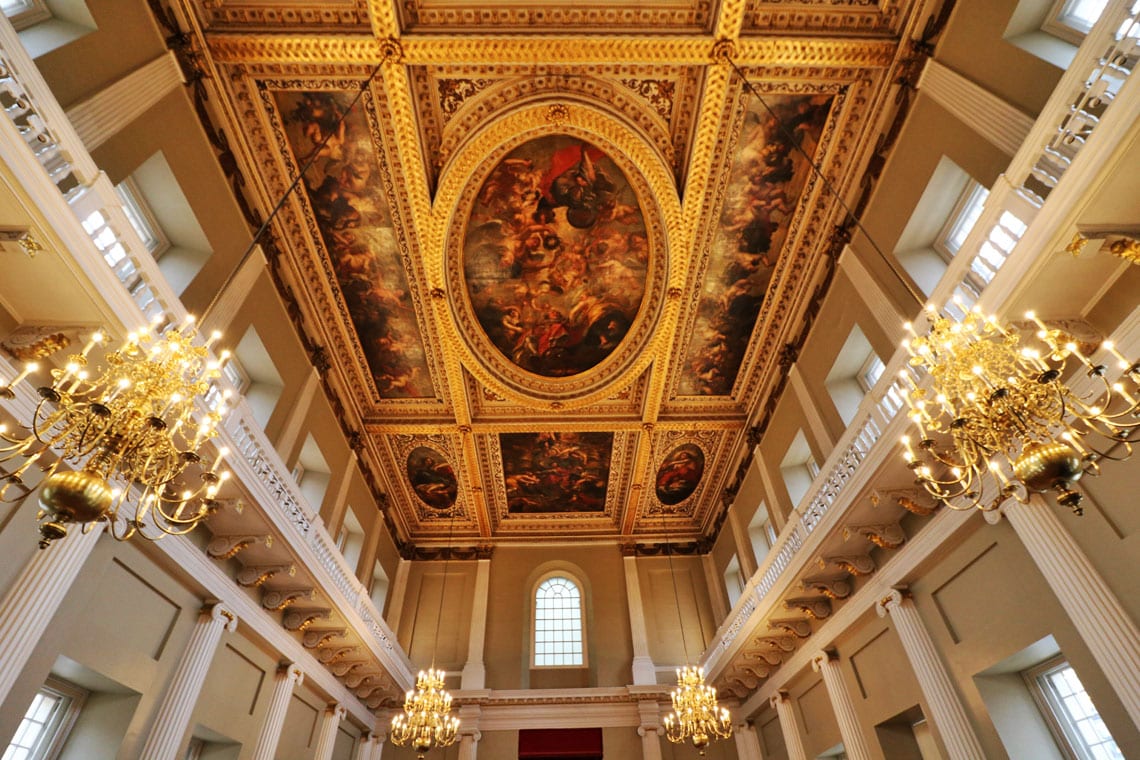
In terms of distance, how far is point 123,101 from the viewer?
5.69 m

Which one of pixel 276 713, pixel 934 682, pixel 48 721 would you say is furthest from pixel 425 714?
pixel 934 682

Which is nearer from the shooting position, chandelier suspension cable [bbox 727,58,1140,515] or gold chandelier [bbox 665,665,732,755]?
chandelier suspension cable [bbox 727,58,1140,515]

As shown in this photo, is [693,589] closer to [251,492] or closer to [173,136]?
[251,492]

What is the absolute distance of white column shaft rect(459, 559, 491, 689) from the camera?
13.4 m

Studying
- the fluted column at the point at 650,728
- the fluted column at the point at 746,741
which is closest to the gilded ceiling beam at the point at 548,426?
the fluted column at the point at 650,728

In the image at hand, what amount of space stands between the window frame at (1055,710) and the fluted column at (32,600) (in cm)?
959

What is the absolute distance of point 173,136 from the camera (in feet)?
21.8

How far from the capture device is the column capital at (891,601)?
7535 millimetres

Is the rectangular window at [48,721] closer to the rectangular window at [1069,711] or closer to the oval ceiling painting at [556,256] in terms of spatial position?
the oval ceiling painting at [556,256]

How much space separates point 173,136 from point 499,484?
10.1 meters

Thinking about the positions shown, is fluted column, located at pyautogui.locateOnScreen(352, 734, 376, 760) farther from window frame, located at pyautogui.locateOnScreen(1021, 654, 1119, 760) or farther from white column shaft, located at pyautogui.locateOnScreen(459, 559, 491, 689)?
window frame, located at pyautogui.locateOnScreen(1021, 654, 1119, 760)

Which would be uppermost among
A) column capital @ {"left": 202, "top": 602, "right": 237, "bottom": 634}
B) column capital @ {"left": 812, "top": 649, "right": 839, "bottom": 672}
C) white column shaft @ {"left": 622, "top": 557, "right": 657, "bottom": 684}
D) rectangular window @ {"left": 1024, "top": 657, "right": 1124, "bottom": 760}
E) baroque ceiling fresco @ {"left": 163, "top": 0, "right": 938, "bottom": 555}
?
baroque ceiling fresco @ {"left": 163, "top": 0, "right": 938, "bottom": 555}

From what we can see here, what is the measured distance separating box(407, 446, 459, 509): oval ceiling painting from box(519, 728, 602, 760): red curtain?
5.70m

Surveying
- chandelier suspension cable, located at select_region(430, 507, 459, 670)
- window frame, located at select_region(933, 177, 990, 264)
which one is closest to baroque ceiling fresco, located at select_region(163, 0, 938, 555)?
window frame, located at select_region(933, 177, 990, 264)
